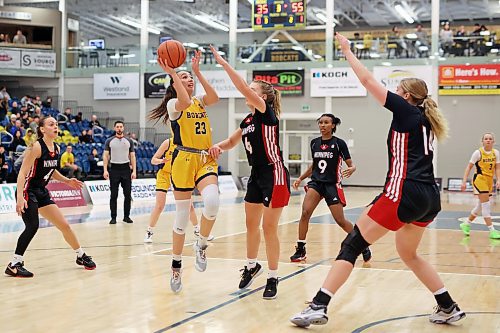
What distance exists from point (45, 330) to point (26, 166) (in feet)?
8.53

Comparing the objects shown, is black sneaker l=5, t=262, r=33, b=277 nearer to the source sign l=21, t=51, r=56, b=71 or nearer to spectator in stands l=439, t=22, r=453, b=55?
spectator in stands l=439, t=22, r=453, b=55

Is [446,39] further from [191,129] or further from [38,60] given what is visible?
[191,129]

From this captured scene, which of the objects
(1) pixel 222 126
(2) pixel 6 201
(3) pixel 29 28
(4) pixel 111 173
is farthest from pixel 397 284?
(3) pixel 29 28

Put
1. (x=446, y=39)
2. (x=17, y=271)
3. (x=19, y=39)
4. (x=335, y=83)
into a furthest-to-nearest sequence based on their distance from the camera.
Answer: (x=19, y=39) < (x=335, y=83) < (x=446, y=39) < (x=17, y=271)

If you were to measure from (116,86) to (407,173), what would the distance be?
86.9 feet

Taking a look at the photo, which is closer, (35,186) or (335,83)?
(35,186)

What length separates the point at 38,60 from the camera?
2986 cm

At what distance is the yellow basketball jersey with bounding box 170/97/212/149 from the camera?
20.6 feet

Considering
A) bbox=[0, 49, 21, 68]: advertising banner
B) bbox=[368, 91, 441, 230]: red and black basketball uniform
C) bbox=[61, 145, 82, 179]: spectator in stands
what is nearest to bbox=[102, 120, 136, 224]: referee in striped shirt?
bbox=[61, 145, 82, 179]: spectator in stands

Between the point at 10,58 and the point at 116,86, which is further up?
the point at 10,58

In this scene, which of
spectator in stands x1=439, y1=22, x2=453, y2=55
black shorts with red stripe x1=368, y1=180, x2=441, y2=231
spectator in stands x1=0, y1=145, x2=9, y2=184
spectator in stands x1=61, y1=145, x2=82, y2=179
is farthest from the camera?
spectator in stands x1=439, y1=22, x2=453, y2=55

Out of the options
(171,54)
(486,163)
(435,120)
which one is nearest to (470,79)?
(486,163)

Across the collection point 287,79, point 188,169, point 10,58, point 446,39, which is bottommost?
point 188,169

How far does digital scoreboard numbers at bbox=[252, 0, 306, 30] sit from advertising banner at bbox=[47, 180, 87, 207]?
12651 millimetres
